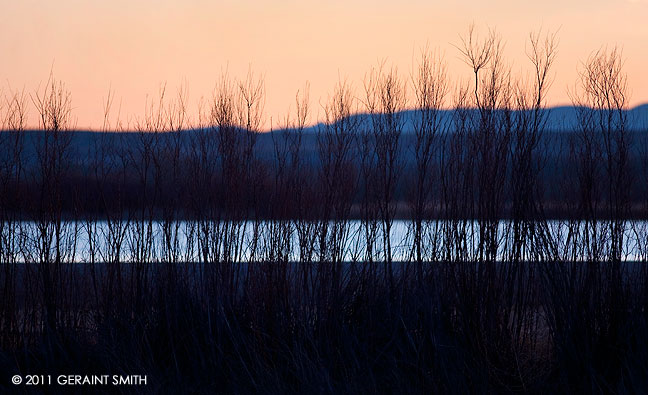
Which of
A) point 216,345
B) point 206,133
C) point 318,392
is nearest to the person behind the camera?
point 318,392

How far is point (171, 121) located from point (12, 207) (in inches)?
55.8

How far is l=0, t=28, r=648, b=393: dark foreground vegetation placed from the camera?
13.1ft

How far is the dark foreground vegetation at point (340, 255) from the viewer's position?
4000mm

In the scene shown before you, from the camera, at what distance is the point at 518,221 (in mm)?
4027

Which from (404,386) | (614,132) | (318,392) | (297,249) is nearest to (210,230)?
(297,249)

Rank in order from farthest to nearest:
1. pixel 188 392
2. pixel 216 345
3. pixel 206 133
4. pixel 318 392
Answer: pixel 206 133
pixel 216 345
pixel 188 392
pixel 318 392

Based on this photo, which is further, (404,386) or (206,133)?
(206,133)

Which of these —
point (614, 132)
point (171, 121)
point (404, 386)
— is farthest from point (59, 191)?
point (614, 132)

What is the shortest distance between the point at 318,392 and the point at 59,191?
2.58 m

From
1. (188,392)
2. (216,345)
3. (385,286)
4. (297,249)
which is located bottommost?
(188,392)

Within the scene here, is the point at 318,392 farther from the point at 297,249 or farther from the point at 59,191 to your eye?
the point at 59,191

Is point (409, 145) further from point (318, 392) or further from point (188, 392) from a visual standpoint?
point (188, 392)

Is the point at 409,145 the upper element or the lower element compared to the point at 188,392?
upper

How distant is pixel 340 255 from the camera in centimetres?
445
